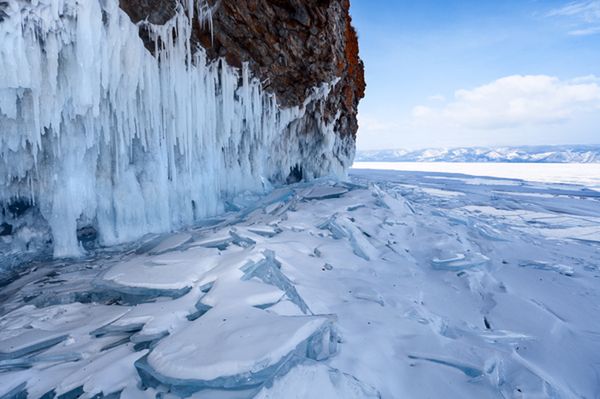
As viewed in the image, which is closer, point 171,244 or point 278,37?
point 171,244

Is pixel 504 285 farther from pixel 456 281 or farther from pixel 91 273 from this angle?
pixel 91 273

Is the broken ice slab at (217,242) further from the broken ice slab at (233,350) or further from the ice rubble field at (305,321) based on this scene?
the broken ice slab at (233,350)

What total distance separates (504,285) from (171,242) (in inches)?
192

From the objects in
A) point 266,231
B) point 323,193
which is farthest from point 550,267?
point 323,193

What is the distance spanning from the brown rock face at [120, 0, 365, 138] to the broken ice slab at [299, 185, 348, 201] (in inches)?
143

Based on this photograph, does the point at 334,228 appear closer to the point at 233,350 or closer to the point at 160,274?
the point at 160,274

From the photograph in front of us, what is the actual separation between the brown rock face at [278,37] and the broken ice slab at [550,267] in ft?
26.3

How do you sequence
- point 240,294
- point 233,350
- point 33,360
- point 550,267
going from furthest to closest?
1. point 550,267
2. point 240,294
3. point 33,360
4. point 233,350

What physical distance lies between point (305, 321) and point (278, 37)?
28.5 feet

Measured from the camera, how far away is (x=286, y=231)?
540 centimetres

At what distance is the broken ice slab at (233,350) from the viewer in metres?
1.80

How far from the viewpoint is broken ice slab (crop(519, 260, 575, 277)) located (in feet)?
15.8

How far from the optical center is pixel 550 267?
16.3ft

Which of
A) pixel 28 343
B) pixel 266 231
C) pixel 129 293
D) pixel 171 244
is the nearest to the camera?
pixel 28 343
